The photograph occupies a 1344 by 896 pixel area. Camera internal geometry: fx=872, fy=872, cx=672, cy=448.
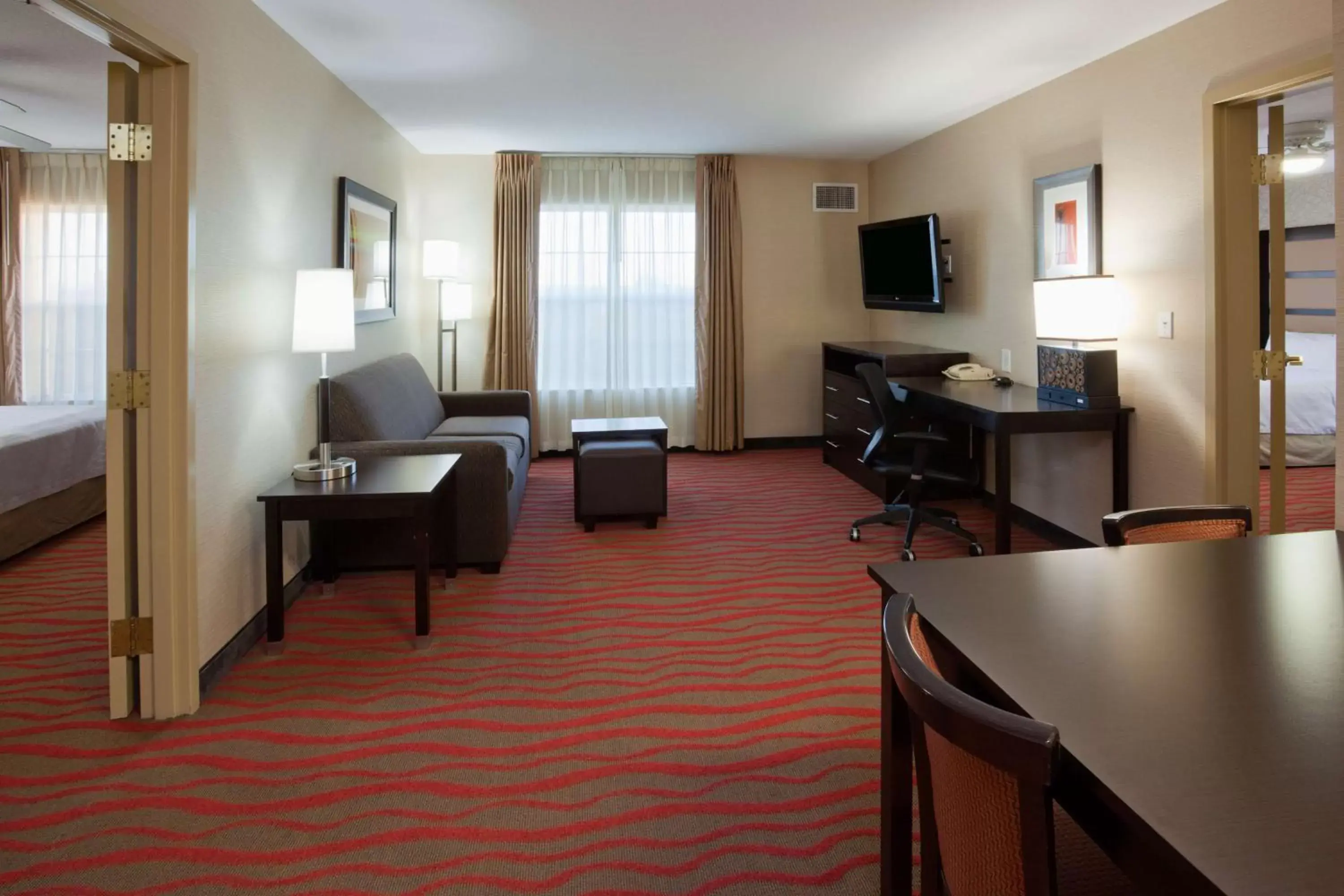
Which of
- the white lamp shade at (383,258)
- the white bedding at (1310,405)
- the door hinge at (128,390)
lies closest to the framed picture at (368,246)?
the white lamp shade at (383,258)

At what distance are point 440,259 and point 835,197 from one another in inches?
134

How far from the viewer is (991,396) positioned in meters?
4.67

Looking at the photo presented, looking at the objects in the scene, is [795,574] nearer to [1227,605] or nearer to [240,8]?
[1227,605]

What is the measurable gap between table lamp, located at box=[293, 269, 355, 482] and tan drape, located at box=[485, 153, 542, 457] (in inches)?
139

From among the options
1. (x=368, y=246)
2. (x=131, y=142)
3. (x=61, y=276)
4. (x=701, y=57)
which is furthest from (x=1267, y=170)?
(x=61, y=276)

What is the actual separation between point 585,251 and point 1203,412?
487 centimetres

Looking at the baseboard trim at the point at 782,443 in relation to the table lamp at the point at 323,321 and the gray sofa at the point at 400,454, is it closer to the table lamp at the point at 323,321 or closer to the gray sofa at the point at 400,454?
the gray sofa at the point at 400,454

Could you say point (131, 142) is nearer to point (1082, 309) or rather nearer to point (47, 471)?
point (47, 471)

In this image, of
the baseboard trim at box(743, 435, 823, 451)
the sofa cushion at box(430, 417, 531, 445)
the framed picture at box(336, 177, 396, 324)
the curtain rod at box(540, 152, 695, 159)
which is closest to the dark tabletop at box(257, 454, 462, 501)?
the framed picture at box(336, 177, 396, 324)

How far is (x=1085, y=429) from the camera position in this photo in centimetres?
411

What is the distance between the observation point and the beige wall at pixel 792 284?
7.43 m

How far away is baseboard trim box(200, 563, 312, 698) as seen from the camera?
2967 millimetres

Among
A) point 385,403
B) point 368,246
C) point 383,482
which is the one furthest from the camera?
point 368,246

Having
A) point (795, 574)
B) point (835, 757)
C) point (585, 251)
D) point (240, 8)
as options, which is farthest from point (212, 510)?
point (585, 251)
